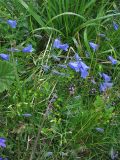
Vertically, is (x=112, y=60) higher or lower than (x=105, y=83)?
higher

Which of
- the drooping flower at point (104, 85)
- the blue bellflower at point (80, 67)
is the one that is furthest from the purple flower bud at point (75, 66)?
the drooping flower at point (104, 85)

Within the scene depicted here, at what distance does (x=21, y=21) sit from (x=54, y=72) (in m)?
0.48

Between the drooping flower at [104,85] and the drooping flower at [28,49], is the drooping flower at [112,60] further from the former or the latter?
the drooping flower at [28,49]

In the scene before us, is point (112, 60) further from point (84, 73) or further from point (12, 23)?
point (12, 23)

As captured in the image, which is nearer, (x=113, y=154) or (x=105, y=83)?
(x=113, y=154)

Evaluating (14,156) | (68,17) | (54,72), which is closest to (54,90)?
(54,72)

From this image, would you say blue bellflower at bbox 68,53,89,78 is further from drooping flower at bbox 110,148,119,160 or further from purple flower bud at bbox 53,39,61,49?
drooping flower at bbox 110,148,119,160

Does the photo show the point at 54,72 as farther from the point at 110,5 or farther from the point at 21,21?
the point at 110,5

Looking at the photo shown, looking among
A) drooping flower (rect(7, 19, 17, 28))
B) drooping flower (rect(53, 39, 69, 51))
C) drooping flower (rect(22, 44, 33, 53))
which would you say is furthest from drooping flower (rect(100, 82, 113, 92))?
drooping flower (rect(7, 19, 17, 28))

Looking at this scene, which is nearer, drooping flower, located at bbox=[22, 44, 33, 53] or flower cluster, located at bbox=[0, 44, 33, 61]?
flower cluster, located at bbox=[0, 44, 33, 61]

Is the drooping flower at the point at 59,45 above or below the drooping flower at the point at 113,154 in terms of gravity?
above

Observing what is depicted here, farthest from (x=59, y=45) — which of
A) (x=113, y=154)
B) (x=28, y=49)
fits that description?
(x=113, y=154)

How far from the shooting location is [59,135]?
2020mm

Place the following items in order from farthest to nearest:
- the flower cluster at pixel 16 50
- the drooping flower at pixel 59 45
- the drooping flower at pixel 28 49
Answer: the drooping flower at pixel 59 45 < the drooping flower at pixel 28 49 < the flower cluster at pixel 16 50
